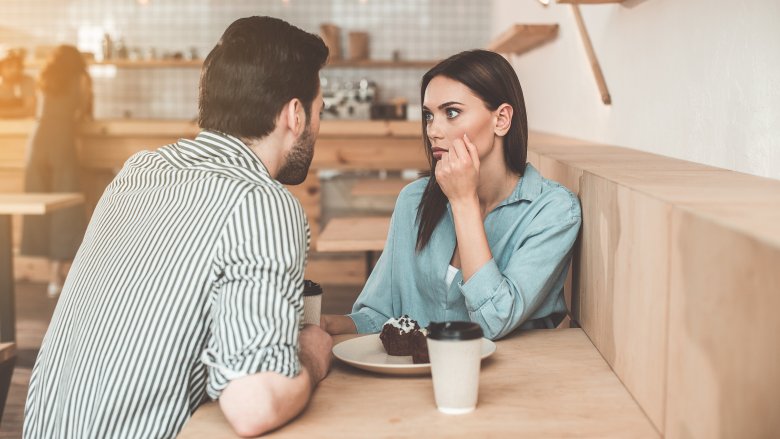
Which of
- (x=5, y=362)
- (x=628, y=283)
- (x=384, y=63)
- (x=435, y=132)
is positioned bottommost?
(x=5, y=362)

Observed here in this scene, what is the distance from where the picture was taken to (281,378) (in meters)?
1.15

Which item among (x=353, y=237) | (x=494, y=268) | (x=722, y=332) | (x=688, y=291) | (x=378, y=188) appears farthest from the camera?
(x=378, y=188)

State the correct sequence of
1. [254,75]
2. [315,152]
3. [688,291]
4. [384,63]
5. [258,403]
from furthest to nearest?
[384,63], [315,152], [254,75], [258,403], [688,291]

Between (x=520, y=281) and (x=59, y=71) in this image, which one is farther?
(x=59, y=71)

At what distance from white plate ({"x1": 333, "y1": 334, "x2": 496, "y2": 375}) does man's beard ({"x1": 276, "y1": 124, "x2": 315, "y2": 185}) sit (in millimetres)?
309

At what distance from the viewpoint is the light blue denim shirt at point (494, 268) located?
1637 millimetres

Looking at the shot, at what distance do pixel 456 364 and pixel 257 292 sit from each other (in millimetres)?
289

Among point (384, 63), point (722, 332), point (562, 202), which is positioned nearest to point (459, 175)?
point (562, 202)

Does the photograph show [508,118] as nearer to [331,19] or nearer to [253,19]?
[253,19]

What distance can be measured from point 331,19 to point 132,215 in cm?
604

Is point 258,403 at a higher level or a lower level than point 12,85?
lower

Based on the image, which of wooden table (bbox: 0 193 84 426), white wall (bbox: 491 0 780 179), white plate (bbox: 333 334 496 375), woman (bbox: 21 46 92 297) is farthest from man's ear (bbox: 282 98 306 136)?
woman (bbox: 21 46 92 297)

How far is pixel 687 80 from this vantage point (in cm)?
196

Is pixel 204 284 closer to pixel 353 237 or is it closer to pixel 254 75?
pixel 254 75
